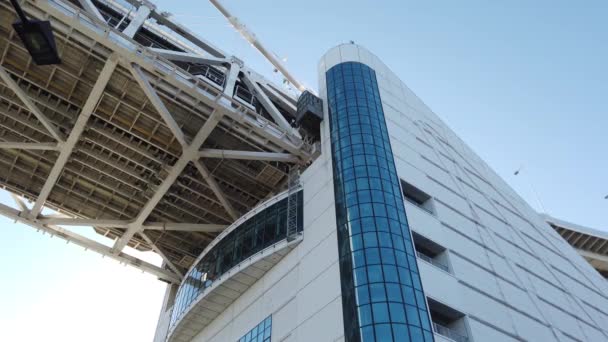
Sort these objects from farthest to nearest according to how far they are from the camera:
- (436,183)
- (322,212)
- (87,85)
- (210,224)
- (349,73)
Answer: (210,224)
(349,73)
(436,183)
(87,85)
(322,212)

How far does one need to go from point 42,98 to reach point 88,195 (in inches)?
466

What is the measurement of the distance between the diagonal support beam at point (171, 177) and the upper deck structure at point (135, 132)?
0.36 ft

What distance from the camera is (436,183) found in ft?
145

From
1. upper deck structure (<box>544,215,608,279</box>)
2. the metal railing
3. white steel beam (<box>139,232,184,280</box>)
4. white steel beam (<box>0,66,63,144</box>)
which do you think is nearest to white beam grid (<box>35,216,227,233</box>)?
white steel beam (<box>139,232,184,280</box>)

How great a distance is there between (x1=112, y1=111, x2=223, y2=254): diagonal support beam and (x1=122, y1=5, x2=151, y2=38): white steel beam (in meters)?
9.57

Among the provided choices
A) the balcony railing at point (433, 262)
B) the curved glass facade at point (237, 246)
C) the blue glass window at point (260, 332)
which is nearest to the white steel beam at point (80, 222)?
the curved glass facade at point (237, 246)

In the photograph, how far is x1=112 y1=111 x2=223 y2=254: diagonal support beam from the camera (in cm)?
4128

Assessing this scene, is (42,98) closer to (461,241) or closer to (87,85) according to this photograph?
(87,85)

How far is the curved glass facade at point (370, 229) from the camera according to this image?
28016 mm

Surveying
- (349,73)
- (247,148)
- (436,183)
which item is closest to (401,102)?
(349,73)

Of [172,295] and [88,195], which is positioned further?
[172,295]

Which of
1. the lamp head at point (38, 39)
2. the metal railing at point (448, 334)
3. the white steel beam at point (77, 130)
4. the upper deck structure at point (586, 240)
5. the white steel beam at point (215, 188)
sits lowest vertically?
the lamp head at point (38, 39)

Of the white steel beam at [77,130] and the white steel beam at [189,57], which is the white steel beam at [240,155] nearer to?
the white steel beam at [189,57]

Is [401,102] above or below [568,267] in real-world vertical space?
above
